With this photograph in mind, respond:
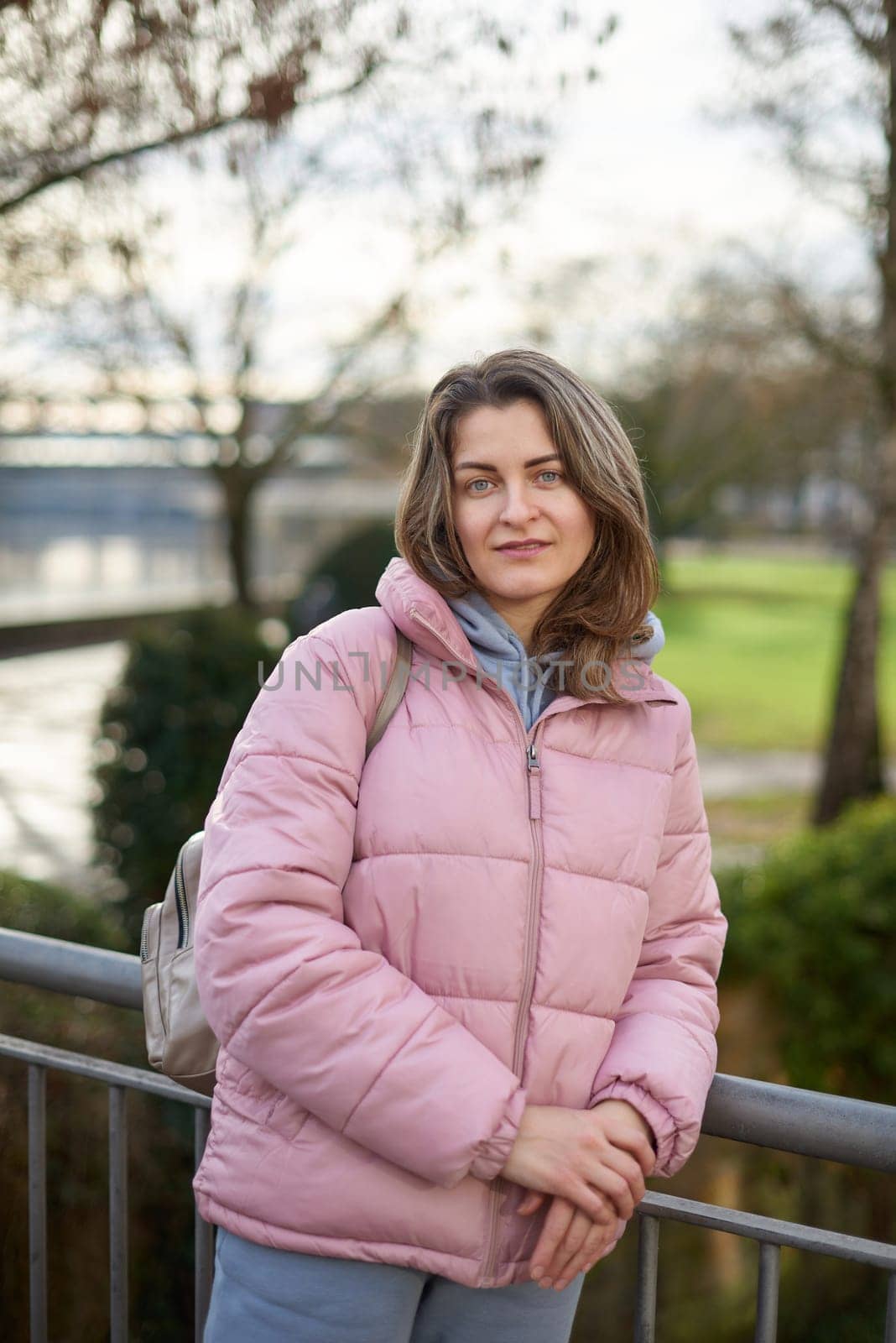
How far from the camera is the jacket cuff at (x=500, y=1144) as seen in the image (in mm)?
1514

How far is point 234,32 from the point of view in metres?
3.79

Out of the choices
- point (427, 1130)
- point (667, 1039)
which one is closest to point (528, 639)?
point (667, 1039)

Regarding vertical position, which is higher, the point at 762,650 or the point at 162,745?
the point at 162,745

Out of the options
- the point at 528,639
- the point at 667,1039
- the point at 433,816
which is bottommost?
the point at 667,1039

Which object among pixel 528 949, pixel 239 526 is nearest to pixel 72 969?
pixel 528 949

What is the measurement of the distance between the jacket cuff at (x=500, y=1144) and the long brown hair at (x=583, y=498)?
563 mm

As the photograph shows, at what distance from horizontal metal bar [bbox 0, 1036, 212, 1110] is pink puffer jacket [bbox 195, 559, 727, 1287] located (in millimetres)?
375

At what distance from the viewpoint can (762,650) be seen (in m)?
31.3

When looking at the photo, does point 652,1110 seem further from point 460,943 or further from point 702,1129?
point 460,943

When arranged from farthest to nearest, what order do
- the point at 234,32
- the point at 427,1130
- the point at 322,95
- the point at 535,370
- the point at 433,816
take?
the point at 322,95 → the point at 234,32 → the point at 535,370 → the point at 433,816 → the point at 427,1130

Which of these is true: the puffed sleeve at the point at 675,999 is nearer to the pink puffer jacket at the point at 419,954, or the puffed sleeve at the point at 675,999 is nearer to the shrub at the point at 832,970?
the pink puffer jacket at the point at 419,954

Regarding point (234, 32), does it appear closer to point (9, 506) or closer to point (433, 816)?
point (433, 816)

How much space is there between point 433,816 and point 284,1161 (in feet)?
1.54

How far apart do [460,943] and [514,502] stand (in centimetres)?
61
